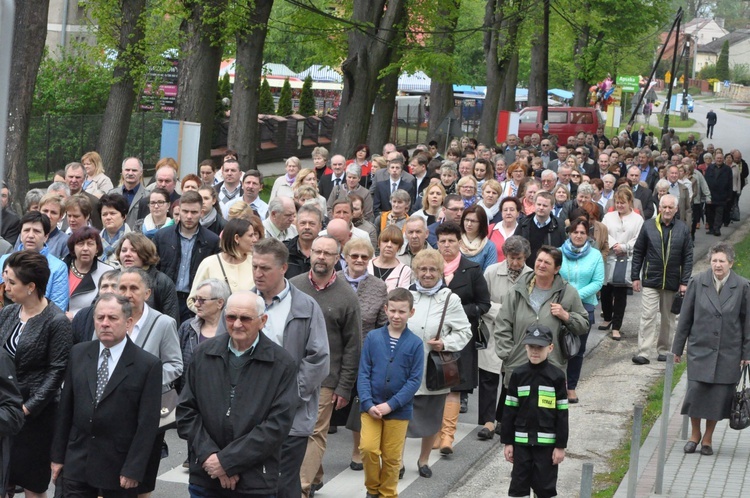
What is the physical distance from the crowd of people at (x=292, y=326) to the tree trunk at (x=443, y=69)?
18.9 m

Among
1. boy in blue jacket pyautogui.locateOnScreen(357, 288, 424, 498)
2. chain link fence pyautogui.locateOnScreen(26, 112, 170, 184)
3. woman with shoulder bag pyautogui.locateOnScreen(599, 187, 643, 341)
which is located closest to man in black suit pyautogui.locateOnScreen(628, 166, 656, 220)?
woman with shoulder bag pyautogui.locateOnScreen(599, 187, 643, 341)

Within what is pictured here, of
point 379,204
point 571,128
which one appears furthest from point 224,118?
point 379,204

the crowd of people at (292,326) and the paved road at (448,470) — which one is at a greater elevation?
the crowd of people at (292,326)

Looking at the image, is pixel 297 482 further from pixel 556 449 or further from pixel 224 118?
pixel 224 118

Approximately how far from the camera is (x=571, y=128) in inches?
1891

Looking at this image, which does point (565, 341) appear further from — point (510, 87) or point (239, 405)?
point (510, 87)

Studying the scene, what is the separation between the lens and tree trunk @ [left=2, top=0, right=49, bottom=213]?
1702cm

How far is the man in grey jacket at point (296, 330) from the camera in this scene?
729cm

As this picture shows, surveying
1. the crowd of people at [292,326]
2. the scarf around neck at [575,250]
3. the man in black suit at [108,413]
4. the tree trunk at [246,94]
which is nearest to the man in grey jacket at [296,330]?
the crowd of people at [292,326]

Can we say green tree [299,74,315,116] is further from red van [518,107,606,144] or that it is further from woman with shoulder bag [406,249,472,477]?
woman with shoulder bag [406,249,472,477]

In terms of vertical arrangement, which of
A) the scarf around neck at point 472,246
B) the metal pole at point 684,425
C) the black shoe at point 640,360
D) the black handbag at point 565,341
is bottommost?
the black shoe at point 640,360

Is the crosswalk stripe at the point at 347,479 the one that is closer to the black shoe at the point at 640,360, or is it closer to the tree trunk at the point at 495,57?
the black shoe at the point at 640,360

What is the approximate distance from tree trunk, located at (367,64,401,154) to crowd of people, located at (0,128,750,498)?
16667 mm

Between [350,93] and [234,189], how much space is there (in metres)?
12.3
